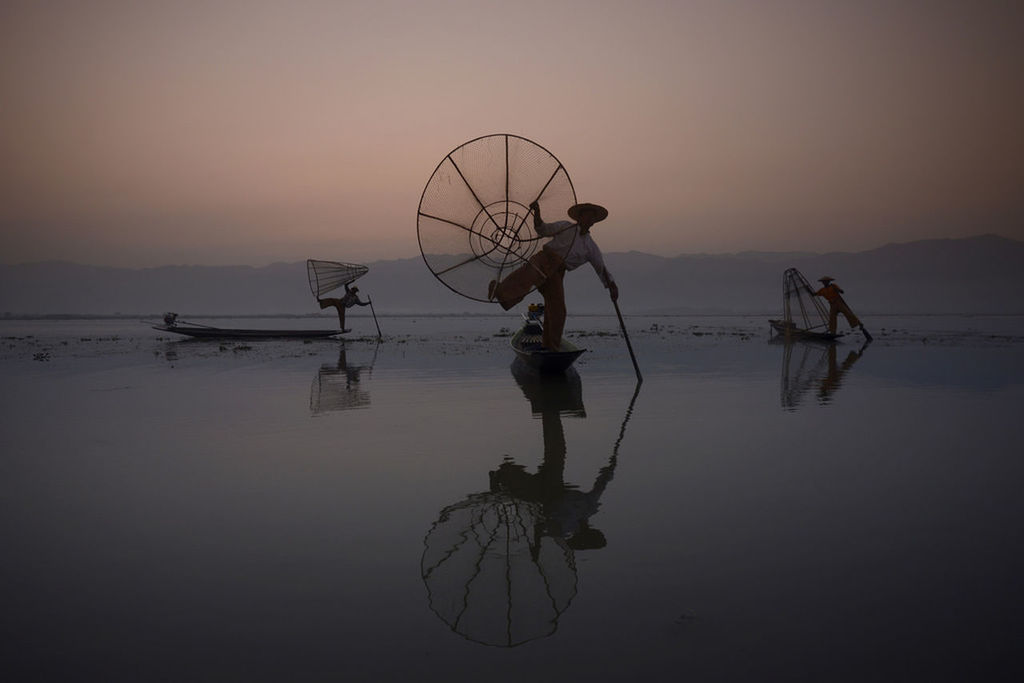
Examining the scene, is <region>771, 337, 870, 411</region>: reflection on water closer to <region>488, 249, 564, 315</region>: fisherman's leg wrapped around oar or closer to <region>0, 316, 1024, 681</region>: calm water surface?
<region>0, 316, 1024, 681</region>: calm water surface

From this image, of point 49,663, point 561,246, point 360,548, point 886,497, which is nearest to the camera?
point 49,663

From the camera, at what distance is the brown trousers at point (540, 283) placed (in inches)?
534

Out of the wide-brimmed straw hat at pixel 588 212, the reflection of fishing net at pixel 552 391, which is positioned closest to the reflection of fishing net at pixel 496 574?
the reflection of fishing net at pixel 552 391

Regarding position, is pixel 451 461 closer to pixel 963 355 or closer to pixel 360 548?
pixel 360 548

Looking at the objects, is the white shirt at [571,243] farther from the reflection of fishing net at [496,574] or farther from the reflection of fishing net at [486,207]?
the reflection of fishing net at [496,574]

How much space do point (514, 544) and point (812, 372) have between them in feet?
45.5

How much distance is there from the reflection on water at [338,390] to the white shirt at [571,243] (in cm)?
500

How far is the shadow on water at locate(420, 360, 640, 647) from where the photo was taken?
3.42 metres

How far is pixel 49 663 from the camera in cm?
297

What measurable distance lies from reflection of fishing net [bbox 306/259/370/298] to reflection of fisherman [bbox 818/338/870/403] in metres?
21.5

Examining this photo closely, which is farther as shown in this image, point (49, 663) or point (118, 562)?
point (118, 562)

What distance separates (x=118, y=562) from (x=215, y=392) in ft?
30.0

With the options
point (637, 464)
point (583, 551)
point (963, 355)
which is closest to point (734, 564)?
point (583, 551)

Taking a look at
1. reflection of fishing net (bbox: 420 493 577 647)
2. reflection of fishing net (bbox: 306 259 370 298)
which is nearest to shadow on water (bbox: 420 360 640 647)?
reflection of fishing net (bbox: 420 493 577 647)
